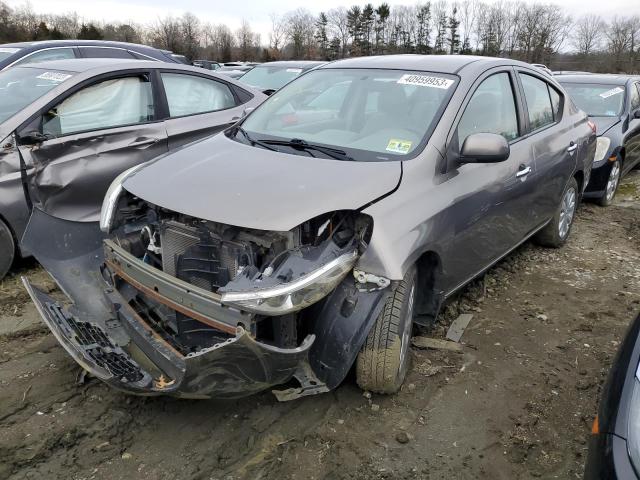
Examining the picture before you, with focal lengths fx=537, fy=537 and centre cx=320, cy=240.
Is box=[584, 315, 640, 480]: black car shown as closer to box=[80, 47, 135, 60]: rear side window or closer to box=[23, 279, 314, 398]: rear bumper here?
box=[23, 279, 314, 398]: rear bumper

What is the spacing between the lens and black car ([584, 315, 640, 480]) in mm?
1673

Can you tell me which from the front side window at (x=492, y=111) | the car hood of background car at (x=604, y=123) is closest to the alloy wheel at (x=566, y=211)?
the front side window at (x=492, y=111)

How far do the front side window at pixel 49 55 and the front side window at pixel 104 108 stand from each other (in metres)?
3.24

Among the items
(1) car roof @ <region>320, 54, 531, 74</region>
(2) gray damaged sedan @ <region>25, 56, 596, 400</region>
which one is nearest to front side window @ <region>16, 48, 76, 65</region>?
(2) gray damaged sedan @ <region>25, 56, 596, 400</region>

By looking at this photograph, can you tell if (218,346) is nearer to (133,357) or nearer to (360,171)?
(133,357)

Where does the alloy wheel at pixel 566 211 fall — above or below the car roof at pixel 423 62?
below

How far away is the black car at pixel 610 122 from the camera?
6828mm

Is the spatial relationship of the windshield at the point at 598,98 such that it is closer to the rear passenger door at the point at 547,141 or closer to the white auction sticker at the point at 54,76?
the rear passenger door at the point at 547,141

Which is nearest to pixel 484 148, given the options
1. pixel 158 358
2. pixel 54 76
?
pixel 158 358

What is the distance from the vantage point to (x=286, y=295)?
2248mm

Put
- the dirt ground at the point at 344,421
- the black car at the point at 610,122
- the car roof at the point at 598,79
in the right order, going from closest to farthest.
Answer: the dirt ground at the point at 344,421
the black car at the point at 610,122
the car roof at the point at 598,79

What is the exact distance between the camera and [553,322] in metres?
3.87

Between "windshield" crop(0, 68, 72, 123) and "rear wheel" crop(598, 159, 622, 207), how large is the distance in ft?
20.7

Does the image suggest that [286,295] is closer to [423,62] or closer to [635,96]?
[423,62]
